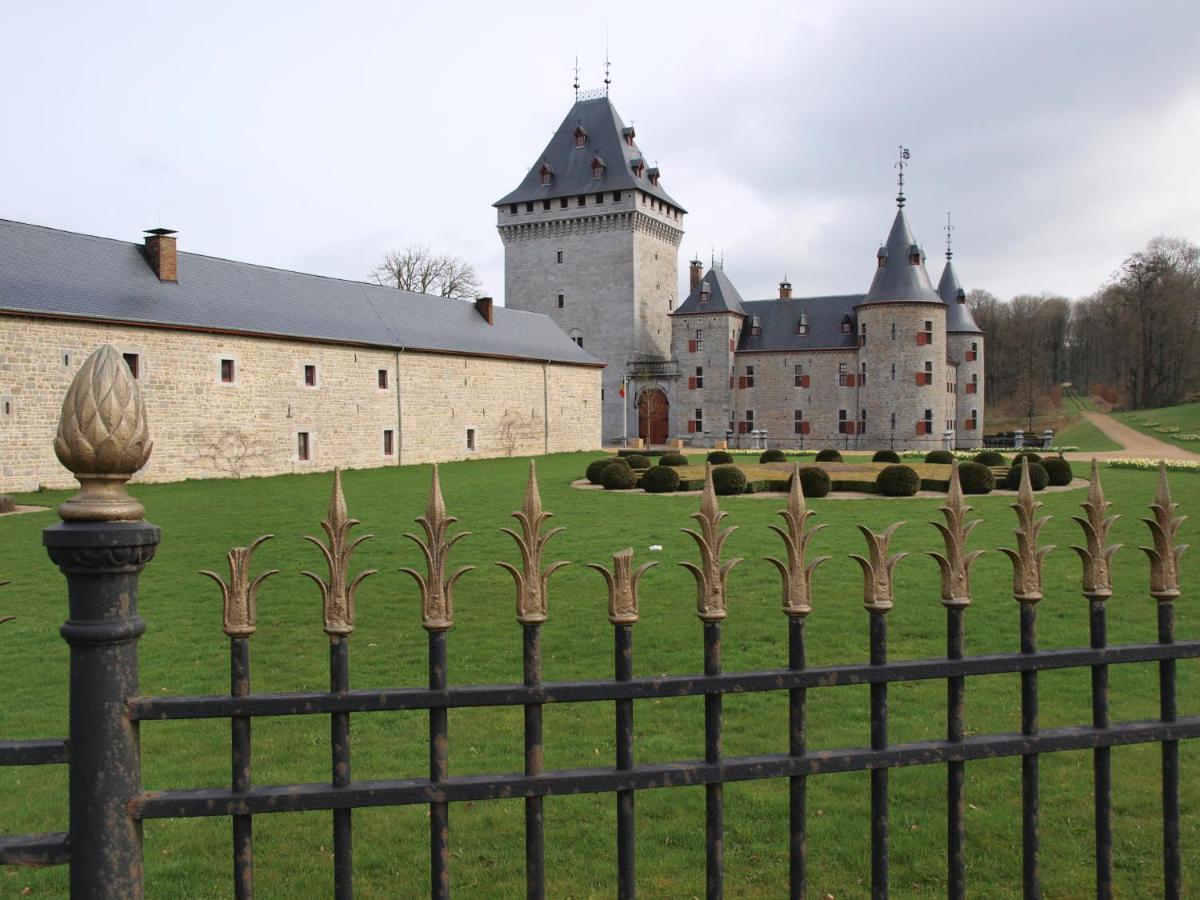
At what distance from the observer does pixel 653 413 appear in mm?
52531

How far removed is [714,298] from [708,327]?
1.64 m

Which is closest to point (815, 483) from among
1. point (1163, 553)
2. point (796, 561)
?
point (1163, 553)

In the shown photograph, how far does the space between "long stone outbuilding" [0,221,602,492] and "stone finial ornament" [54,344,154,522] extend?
23854 millimetres

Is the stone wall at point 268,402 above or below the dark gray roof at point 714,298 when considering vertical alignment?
below

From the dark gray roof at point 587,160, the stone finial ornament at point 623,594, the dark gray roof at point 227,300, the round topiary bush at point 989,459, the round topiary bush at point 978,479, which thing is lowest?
the round topiary bush at point 978,479

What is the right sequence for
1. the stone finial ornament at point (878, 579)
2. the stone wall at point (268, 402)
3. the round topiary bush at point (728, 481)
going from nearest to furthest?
the stone finial ornament at point (878, 579)
the round topiary bush at point (728, 481)
the stone wall at point (268, 402)

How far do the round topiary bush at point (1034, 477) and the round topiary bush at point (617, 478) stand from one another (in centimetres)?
895

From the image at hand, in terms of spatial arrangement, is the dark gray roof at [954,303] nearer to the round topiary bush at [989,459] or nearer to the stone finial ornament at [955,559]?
the round topiary bush at [989,459]

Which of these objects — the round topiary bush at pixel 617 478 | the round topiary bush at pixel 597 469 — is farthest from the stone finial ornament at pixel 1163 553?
the round topiary bush at pixel 597 469

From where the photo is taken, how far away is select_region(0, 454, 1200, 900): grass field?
423 cm

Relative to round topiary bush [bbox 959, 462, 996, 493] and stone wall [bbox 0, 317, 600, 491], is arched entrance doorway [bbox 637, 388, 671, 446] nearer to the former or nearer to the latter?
stone wall [bbox 0, 317, 600, 491]

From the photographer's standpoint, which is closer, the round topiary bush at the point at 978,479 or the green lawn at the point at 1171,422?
the round topiary bush at the point at 978,479

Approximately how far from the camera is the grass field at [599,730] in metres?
4.23

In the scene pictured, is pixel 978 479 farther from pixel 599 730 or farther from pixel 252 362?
pixel 252 362
